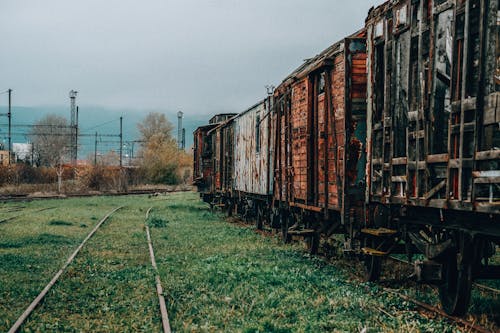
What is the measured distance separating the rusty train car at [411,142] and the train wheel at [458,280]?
0.01 metres

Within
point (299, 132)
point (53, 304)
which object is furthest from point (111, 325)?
point (299, 132)

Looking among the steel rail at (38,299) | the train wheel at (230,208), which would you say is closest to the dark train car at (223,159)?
the train wheel at (230,208)

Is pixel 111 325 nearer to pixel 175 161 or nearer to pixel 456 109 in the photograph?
pixel 456 109

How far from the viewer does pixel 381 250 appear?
842 centimetres

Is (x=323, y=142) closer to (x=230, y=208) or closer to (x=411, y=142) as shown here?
(x=411, y=142)

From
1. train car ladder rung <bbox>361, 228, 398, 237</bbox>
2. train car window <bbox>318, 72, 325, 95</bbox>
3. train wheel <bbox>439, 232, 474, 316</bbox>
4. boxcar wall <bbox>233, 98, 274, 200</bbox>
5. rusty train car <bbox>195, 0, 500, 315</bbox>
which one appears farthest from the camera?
boxcar wall <bbox>233, 98, 274, 200</bbox>

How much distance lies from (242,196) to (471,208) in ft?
50.1

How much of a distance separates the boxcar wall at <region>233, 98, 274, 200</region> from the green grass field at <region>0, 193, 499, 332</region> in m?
2.22

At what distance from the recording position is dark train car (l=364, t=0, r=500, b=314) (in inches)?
205

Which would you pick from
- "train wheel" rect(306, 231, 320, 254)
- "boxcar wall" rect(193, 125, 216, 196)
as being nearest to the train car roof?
"train wheel" rect(306, 231, 320, 254)

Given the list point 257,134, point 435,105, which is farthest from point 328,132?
point 257,134

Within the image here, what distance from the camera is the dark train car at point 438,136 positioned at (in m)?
5.22

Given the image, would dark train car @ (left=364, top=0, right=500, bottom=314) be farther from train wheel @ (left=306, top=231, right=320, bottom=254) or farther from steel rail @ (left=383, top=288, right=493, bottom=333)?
train wheel @ (left=306, top=231, right=320, bottom=254)

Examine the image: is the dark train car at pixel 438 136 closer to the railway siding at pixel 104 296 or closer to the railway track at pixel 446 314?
the railway track at pixel 446 314
